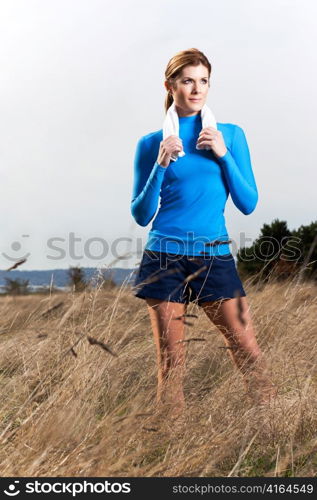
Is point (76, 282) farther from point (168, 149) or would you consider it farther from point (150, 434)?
point (150, 434)

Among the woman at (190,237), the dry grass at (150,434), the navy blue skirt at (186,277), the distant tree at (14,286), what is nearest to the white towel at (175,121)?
the woman at (190,237)

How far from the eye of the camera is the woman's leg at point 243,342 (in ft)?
11.8

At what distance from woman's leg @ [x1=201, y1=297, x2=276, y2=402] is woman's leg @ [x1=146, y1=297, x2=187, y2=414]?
207 millimetres

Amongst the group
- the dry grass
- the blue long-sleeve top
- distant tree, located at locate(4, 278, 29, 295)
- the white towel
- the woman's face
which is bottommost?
the dry grass

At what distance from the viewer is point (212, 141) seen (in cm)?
353

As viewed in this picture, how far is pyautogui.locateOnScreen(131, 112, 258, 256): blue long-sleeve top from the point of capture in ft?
11.7

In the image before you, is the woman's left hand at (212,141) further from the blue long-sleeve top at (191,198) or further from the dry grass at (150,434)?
the dry grass at (150,434)

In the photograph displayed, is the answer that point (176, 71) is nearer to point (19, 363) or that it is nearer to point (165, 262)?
point (165, 262)

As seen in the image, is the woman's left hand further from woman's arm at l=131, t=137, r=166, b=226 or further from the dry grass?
the dry grass

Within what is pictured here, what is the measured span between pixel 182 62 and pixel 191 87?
0.14 meters

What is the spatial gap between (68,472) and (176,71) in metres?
2.08

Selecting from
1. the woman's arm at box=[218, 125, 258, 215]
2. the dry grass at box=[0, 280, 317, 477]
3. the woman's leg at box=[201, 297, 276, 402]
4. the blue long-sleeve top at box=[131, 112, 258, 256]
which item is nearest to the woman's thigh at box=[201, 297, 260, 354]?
the woman's leg at box=[201, 297, 276, 402]

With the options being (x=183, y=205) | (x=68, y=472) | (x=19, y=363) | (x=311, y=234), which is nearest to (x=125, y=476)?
(x=68, y=472)

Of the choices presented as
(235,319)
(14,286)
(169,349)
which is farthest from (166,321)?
(14,286)
